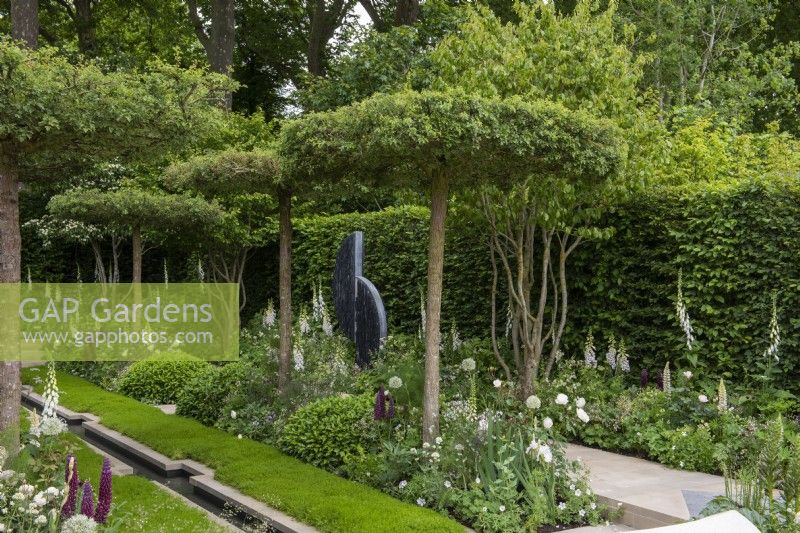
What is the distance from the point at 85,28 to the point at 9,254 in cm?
1523

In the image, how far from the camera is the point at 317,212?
16469 millimetres

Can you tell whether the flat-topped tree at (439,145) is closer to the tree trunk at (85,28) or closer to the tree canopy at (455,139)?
the tree canopy at (455,139)

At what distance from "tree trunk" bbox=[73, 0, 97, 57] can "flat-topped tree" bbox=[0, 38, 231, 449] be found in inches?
548

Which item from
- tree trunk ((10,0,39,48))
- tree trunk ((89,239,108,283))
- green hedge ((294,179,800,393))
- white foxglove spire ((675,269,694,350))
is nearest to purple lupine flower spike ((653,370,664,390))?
green hedge ((294,179,800,393))

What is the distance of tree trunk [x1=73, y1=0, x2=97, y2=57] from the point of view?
19.1m

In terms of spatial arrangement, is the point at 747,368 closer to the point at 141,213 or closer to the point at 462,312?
the point at 462,312

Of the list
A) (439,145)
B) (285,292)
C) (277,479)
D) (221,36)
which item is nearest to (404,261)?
(285,292)

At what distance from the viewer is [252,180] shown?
8.27m

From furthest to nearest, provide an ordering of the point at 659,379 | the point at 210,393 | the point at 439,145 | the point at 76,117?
1. the point at 210,393
2. the point at 659,379
3. the point at 439,145
4. the point at 76,117

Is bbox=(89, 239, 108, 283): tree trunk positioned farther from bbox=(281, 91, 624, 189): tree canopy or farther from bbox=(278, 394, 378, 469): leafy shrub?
bbox=(281, 91, 624, 189): tree canopy

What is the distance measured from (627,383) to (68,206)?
29.0 ft

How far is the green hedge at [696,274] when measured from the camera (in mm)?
7164

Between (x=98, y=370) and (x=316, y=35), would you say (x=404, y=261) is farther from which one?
(x=316, y=35)

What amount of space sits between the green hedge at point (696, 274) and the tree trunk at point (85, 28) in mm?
13385
